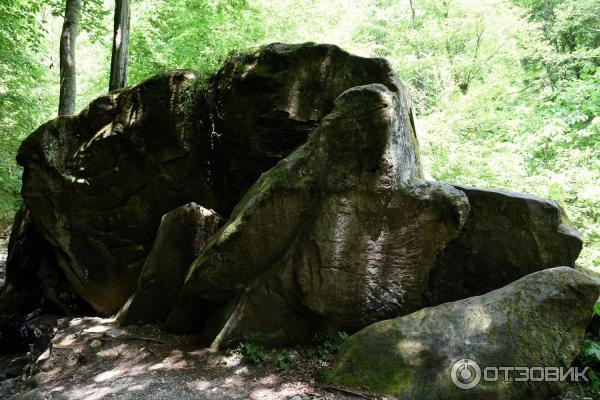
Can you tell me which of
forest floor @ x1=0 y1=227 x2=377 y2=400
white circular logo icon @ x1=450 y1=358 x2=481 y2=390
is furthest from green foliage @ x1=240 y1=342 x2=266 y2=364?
white circular logo icon @ x1=450 y1=358 x2=481 y2=390

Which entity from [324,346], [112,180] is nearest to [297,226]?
[324,346]

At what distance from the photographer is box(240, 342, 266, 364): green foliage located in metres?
5.22

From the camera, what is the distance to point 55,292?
8.48m

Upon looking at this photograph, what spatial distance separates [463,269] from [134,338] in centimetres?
496

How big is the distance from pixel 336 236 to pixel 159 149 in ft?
12.8

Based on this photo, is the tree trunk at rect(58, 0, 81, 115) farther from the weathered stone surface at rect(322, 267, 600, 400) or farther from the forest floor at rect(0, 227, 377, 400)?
the weathered stone surface at rect(322, 267, 600, 400)

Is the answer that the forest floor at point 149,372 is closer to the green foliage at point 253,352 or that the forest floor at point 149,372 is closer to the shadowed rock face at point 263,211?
the green foliage at point 253,352

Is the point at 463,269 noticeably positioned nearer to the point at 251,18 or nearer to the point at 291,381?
the point at 291,381

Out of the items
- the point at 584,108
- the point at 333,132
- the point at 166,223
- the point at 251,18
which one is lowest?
the point at 166,223

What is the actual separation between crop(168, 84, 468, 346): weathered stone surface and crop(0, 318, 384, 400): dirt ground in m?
0.50

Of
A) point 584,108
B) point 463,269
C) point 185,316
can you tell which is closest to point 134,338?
point 185,316

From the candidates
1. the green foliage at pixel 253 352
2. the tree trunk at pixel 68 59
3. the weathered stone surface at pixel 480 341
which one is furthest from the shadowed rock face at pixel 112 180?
the weathered stone surface at pixel 480 341

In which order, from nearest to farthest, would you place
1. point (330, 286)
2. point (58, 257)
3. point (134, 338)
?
point (330, 286)
point (134, 338)
point (58, 257)

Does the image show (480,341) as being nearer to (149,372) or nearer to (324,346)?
(324,346)
